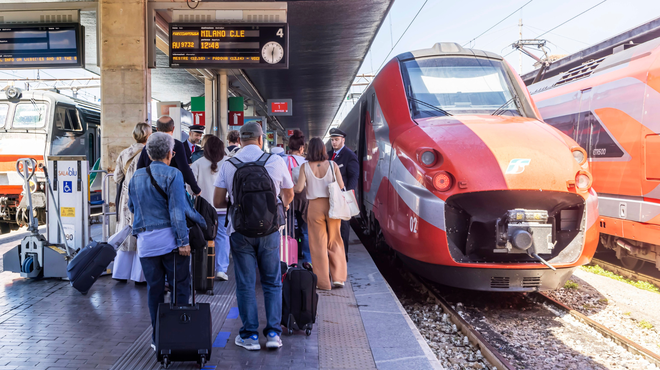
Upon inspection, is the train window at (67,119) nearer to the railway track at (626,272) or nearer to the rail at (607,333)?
the rail at (607,333)

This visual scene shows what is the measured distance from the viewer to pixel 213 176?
5.79 meters

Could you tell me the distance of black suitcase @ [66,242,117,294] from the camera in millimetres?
4129

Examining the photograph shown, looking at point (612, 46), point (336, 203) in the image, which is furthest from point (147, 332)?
point (612, 46)

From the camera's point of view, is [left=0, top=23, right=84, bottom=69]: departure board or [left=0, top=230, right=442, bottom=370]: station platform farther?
[left=0, top=23, right=84, bottom=69]: departure board

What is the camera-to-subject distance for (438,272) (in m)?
5.10

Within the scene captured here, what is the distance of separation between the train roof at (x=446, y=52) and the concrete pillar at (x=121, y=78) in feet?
12.4

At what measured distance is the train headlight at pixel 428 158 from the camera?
5.05 m

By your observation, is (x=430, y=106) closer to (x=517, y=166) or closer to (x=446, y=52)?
(x=446, y=52)

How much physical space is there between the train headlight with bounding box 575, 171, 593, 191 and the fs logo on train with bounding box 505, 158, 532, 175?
544 mm

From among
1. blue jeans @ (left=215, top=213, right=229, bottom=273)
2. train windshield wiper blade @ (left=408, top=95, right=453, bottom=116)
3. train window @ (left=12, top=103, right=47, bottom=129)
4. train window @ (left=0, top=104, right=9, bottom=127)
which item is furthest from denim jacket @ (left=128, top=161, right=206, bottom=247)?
train window @ (left=0, top=104, right=9, bottom=127)

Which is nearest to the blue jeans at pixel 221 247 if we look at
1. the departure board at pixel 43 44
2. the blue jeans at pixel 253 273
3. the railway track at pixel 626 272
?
the blue jeans at pixel 253 273

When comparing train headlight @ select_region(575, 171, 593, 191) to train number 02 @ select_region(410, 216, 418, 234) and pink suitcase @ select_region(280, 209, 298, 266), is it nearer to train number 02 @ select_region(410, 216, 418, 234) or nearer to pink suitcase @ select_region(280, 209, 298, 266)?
train number 02 @ select_region(410, 216, 418, 234)

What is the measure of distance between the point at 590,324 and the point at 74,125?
40.5 ft

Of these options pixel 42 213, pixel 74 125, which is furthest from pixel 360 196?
pixel 74 125
